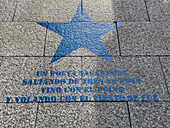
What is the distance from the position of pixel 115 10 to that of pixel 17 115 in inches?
165

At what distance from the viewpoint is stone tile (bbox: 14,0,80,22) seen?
18.6 feet

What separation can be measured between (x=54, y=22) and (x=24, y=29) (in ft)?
2.95

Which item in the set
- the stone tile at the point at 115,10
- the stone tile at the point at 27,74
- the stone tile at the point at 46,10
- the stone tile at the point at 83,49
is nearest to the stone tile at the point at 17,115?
the stone tile at the point at 27,74

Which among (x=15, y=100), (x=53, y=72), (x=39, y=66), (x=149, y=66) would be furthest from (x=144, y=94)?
(x=15, y=100)

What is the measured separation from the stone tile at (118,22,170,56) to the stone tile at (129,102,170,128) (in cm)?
146

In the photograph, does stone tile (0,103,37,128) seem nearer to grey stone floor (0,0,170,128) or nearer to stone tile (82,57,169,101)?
grey stone floor (0,0,170,128)

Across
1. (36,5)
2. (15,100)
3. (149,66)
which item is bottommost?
(15,100)

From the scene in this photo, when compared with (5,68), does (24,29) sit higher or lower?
higher

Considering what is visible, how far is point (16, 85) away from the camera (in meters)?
4.46

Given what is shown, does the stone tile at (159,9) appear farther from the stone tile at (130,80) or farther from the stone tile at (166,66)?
the stone tile at (130,80)

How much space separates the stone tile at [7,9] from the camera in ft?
18.6

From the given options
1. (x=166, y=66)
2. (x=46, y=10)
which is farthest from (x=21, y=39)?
(x=166, y=66)

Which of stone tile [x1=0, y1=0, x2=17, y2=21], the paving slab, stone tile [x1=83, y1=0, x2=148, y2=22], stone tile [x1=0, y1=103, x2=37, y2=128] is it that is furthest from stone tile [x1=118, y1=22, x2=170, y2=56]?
stone tile [x1=0, y1=0, x2=17, y2=21]

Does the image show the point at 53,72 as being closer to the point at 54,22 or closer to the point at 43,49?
the point at 43,49
